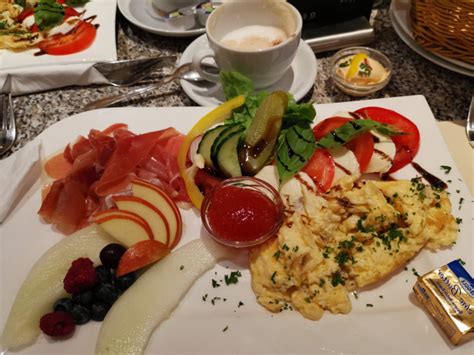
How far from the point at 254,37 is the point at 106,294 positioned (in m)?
1.66

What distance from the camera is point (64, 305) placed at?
1.66 metres

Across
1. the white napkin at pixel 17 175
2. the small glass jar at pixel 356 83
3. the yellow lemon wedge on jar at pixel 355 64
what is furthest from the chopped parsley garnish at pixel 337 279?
the white napkin at pixel 17 175

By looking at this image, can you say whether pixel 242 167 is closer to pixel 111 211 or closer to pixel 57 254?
pixel 111 211

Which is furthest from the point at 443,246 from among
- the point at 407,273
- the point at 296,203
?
the point at 296,203

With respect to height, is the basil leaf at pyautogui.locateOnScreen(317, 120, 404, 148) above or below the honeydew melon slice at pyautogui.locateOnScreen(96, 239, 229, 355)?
above

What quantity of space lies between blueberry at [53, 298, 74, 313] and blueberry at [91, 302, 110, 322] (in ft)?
0.28

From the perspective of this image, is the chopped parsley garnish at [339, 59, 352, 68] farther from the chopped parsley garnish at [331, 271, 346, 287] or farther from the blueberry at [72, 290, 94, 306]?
the blueberry at [72, 290, 94, 306]

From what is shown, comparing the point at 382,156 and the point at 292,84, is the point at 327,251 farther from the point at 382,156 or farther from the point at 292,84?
the point at 292,84

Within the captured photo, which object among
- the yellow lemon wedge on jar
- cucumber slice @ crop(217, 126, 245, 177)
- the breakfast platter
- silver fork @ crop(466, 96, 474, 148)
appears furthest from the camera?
the yellow lemon wedge on jar

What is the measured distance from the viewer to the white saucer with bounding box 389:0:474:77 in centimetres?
249

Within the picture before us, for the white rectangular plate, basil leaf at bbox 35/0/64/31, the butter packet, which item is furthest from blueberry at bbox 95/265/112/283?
basil leaf at bbox 35/0/64/31

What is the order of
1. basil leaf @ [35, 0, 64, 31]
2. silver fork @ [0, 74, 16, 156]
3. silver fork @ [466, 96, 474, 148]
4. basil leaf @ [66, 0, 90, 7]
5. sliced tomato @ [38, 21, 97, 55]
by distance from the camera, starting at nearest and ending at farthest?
silver fork @ [466, 96, 474, 148] < silver fork @ [0, 74, 16, 156] < sliced tomato @ [38, 21, 97, 55] < basil leaf @ [35, 0, 64, 31] < basil leaf @ [66, 0, 90, 7]

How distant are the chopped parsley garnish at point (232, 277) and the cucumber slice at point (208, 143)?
20.7 inches

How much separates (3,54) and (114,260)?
184 centimetres
